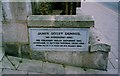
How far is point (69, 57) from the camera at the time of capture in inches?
203

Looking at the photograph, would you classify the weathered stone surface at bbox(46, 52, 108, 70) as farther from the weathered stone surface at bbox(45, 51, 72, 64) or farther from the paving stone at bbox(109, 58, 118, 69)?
the paving stone at bbox(109, 58, 118, 69)

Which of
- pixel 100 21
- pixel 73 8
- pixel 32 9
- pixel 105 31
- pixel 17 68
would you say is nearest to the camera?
pixel 17 68

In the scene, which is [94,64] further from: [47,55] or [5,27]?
[5,27]

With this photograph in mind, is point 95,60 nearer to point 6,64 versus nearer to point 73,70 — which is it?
point 73,70

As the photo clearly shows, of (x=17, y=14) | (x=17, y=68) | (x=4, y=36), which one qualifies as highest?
(x=17, y=14)

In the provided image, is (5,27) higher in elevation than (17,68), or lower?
higher

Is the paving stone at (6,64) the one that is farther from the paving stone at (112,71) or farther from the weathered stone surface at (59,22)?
the paving stone at (112,71)

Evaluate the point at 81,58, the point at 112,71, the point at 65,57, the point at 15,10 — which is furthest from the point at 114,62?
the point at 15,10

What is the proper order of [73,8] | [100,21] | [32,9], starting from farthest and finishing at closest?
[100,21], [73,8], [32,9]


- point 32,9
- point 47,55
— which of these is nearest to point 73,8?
point 32,9

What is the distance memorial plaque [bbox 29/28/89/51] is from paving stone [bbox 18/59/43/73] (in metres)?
0.32

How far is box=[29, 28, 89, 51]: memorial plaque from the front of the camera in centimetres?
496

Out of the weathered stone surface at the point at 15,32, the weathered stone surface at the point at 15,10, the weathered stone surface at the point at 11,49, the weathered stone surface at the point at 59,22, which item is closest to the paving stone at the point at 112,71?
the weathered stone surface at the point at 59,22

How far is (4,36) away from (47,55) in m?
1.08
